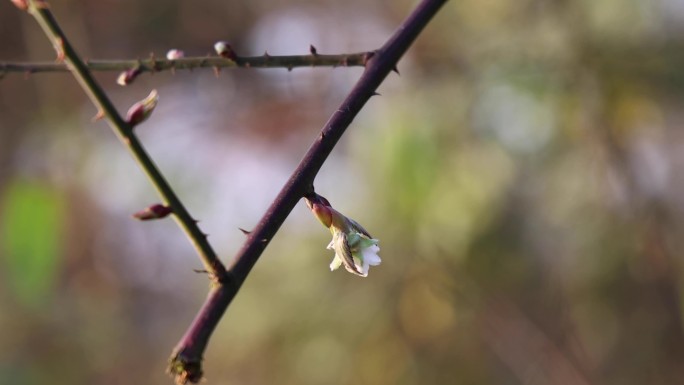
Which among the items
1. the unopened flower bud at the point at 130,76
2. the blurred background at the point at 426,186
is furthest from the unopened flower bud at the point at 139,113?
the blurred background at the point at 426,186

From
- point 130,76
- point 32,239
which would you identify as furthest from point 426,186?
point 130,76

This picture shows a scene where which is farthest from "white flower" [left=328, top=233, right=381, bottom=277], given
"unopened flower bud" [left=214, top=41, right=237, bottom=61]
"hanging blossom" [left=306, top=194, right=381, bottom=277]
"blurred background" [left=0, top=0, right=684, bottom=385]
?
"blurred background" [left=0, top=0, right=684, bottom=385]

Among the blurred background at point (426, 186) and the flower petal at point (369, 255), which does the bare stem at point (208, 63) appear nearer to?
the flower petal at point (369, 255)

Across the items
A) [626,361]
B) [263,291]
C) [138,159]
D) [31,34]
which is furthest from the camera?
[31,34]

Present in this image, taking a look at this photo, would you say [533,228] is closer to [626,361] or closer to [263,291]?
[626,361]

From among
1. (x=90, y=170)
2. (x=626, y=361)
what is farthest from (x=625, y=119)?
(x=90, y=170)

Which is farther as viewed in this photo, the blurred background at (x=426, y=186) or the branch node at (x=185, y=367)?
the blurred background at (x=426, y=186)
